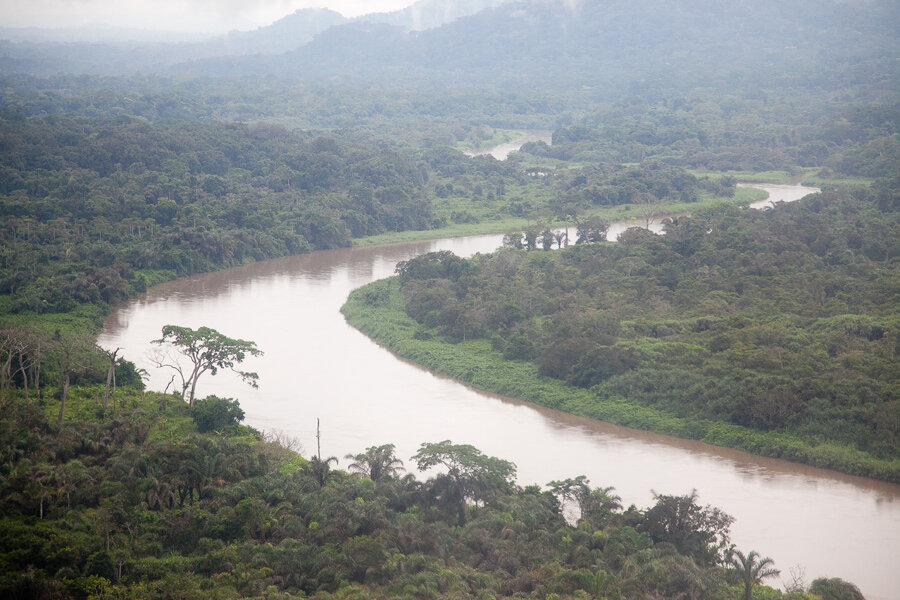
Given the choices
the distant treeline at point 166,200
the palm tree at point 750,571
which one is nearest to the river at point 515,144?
the distant treeline at point 166,200

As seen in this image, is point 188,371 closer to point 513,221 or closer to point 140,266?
point 140,266

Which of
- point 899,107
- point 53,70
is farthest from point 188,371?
point 53,70

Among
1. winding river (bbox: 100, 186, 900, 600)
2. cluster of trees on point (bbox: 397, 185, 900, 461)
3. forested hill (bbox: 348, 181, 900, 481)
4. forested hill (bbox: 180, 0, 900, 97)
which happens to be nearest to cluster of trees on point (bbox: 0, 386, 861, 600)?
winding river (bbox: 100, 186, 900, 600)

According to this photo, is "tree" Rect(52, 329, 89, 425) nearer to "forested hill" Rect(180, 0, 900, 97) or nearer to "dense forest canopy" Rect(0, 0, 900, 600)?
"dense forest canopy" Rect(0, 0, 900, 600)

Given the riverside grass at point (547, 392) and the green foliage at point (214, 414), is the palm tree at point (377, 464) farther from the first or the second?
the riverside grass at point (547, 392)

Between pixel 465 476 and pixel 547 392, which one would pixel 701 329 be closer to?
pixel 547 392
